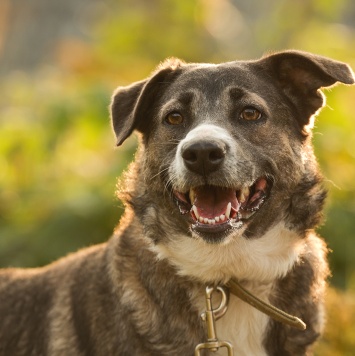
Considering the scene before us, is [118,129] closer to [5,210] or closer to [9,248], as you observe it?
[9,248]

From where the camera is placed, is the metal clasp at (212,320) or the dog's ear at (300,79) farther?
the dog's ear at (300,79)


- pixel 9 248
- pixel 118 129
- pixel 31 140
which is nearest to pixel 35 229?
pixel 9 248

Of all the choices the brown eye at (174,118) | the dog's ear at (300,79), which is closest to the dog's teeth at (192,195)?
the brown eye at (174,118)

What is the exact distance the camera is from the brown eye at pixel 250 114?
172 inches

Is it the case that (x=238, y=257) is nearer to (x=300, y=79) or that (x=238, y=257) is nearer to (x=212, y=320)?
(x=212, y=320)

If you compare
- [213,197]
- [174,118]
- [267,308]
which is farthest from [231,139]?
[267,308]

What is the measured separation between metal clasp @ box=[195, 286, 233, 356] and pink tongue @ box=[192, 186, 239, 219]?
406mm

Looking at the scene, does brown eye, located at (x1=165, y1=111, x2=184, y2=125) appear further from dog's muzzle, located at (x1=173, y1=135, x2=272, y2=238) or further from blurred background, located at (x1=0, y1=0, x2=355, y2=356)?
blurred background, located at (x1=0, y1=0, x2=355, y2=356)

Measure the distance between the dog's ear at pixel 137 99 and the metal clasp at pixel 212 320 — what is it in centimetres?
103

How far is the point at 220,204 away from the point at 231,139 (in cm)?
34

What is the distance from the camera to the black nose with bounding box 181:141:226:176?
3.96 meters

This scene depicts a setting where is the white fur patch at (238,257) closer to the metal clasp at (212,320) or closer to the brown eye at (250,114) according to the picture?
the metal clasp at (212,320)

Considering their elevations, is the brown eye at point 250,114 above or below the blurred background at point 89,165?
above

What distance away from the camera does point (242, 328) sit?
13.9 ft
